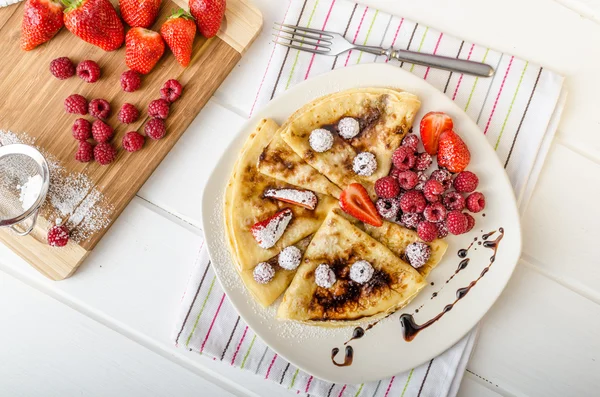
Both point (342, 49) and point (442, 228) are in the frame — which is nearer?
point (442, 228)

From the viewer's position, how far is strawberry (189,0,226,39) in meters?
1.90

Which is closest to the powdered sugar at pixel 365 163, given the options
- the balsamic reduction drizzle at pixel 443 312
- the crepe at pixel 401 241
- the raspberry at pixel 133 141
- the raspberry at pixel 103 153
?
the crepe at pixel 401 241

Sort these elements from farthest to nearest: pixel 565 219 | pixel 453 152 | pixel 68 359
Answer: pixel 68 359, pixel 565 219, pixel 453 152

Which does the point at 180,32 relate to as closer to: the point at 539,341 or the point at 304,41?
the point at 304,41

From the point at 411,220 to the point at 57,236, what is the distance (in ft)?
4.95

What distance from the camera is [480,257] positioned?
1.97 metres

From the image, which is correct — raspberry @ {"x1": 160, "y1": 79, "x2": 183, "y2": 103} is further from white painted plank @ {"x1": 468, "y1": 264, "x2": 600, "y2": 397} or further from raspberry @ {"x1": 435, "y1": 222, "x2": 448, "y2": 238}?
white painted plank @ {"x1": 468, "y1": 264, "x2": 600, "y2": 397}

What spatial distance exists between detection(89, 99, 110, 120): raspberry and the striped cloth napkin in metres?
0.64

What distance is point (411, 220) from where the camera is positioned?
6.36ft

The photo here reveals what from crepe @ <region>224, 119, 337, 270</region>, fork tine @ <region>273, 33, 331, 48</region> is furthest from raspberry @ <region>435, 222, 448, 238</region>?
fork tine @ <region>273, 33, 331, 48</region>

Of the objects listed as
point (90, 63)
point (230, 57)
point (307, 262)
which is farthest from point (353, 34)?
point (90, 63)

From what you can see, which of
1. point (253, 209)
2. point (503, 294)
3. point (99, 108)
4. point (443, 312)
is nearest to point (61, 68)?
point (99, 108)

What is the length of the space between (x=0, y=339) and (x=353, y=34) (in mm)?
Result: 2200

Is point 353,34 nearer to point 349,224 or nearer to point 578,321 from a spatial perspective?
point 349,224
